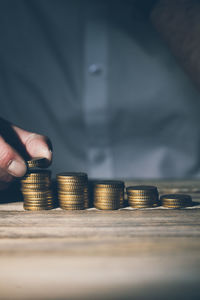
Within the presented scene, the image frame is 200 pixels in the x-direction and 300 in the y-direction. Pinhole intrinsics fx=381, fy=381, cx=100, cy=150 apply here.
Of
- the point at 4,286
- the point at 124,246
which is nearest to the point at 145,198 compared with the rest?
the point at 124,246

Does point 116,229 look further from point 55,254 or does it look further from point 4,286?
point 4,286

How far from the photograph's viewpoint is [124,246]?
928mm

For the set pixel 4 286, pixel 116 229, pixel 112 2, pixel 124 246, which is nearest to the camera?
pixel 4 286

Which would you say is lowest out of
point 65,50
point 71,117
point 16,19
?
point 71,117

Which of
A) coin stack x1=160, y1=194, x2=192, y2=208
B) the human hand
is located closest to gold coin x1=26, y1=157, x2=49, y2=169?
the human hand

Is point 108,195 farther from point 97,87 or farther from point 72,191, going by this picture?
point 97,87

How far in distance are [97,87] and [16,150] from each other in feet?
2.65

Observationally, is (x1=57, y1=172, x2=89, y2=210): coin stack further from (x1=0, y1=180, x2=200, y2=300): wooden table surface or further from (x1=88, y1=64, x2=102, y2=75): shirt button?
(x1=88, y1=64, x2=102, y2=75): shirt button

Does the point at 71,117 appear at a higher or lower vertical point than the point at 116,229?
higher

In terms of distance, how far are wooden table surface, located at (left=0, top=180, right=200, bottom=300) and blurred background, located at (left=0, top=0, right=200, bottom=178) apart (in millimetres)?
932

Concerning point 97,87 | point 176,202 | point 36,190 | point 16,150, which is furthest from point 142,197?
point 97,87

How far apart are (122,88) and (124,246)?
1255 millimetres

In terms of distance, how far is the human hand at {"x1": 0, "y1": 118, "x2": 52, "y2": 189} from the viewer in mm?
1252

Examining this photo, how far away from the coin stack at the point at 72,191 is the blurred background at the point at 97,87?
2.48ft
